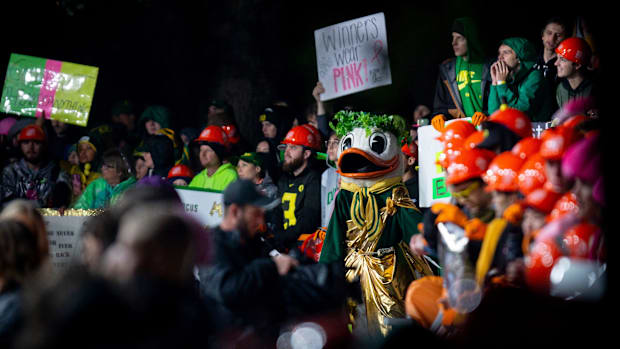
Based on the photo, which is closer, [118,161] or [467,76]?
[467,76]

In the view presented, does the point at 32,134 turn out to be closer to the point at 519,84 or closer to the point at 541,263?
the point at 519,84

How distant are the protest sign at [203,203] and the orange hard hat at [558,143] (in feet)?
12.6

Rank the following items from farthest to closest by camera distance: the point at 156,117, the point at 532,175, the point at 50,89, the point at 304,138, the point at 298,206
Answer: the point at 156,117, the point at 50,89, the point at 304,138, the point at 298,206, the point at 532,175

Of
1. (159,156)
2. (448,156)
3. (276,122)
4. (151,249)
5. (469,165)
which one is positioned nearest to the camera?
(151,249)

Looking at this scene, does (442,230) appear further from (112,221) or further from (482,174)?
(112,221)

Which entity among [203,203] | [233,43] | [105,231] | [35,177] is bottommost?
[203,203]

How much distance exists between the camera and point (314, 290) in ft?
13.3

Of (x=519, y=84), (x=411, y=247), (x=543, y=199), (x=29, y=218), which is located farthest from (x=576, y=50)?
(x=29, y=218)

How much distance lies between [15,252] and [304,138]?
4003 millimetres

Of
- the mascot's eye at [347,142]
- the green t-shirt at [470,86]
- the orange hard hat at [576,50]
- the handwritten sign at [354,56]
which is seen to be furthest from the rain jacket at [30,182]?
the orange hard hat at [576,50]

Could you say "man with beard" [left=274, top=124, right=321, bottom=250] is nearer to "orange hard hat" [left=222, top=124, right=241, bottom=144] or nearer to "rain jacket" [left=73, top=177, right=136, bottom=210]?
"orange hard hat" [left=222, top=124, right=241, bottom=144]

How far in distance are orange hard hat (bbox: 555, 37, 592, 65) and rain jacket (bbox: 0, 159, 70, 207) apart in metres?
5.70

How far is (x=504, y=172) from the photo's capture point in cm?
387

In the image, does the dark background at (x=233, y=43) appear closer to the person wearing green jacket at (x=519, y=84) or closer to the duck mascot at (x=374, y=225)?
the person wearing green jacket at (x=519, y=84)
